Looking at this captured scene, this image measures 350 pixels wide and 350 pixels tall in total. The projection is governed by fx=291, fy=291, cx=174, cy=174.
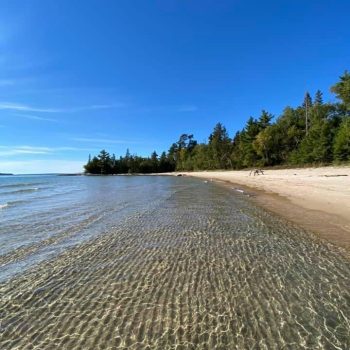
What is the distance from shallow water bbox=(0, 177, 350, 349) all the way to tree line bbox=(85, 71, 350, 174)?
44.5 metres

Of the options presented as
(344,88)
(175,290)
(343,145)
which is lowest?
(175,290)

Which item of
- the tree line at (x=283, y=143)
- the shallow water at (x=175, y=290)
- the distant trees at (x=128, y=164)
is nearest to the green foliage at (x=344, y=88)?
the tree line at (x=283, y=143)

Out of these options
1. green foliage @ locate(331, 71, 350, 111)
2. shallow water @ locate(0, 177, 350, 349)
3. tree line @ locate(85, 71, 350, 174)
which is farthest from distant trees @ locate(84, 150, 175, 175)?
shallow water @ locate(0, 177, 350, 349)

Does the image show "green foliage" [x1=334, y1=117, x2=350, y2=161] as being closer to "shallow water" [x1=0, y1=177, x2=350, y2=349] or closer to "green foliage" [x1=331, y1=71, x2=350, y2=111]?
"green foliage" [x1=331, y1=71, x2=350, y2=111]

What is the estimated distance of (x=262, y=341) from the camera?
430 cm

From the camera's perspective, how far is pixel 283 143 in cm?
7469

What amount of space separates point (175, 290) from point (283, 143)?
74.8 m

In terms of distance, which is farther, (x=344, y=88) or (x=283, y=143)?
(x=283, y=143)

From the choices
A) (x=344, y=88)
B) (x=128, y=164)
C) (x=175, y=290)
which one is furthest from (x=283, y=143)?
(x=128, y=164)

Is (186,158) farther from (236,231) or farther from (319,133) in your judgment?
(236,231)

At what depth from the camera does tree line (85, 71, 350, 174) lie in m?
51.7

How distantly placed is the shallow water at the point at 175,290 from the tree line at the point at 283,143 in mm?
44479

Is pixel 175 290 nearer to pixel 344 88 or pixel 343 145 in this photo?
pixel 343 145

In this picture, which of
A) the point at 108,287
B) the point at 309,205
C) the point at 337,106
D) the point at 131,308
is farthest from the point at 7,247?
the point at 337,106
